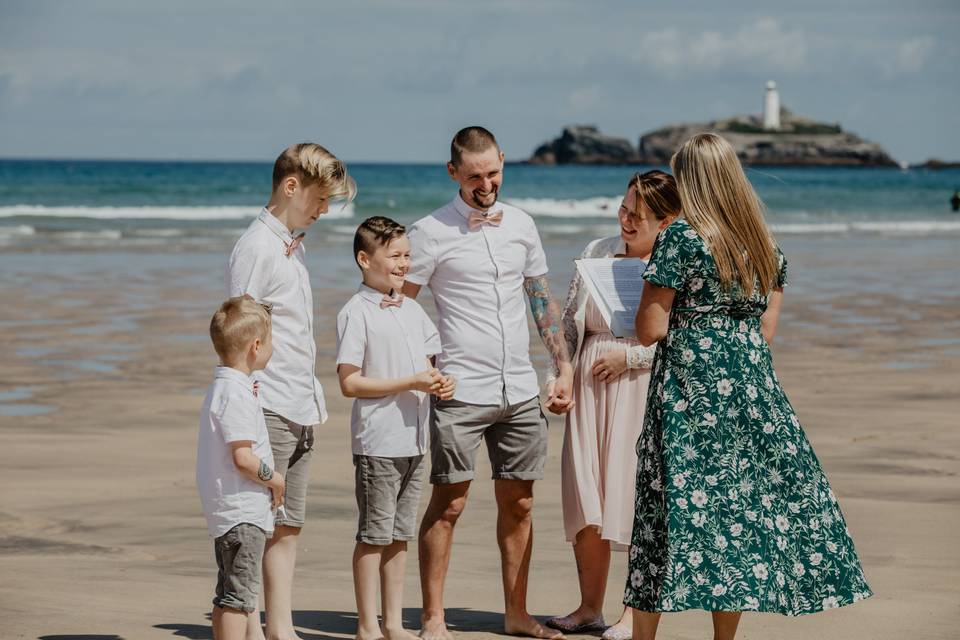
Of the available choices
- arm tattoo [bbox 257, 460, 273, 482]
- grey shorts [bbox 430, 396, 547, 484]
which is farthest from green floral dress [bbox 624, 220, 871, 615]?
arm tattoo [bbox 257, 460, 273, 482]

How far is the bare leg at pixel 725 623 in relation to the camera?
13.4ft

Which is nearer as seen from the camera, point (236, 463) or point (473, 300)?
point (236, 463)

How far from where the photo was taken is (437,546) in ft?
15.6

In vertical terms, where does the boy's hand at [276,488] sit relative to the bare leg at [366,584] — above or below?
above

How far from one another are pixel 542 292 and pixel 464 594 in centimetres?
133

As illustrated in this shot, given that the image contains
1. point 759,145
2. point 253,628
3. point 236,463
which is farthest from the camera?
point 759,145

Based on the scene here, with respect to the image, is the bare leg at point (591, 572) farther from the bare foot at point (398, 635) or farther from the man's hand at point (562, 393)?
the bare foot at point (398, 635)

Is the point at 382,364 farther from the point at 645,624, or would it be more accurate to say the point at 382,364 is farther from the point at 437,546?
the point at 645,624

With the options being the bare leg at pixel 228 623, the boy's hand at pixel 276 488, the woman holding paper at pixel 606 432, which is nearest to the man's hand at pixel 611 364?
the woman holding paper at pixel 606 432

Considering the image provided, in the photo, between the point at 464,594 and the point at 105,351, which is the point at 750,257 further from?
the point at 105,351

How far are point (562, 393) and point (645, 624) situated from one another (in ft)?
3.45

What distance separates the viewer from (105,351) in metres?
11.7

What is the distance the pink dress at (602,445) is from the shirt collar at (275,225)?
1248 millimetres

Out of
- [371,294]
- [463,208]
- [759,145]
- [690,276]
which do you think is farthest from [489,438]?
[759,145]
